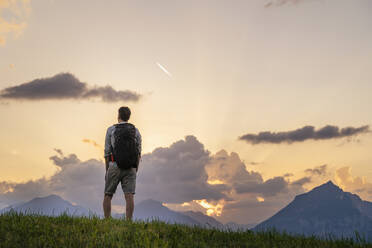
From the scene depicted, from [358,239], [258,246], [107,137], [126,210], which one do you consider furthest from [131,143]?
[358,239]

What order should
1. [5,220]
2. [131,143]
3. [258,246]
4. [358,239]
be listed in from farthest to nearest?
[131,143] → [5,220] → [358,239] → [258,246]

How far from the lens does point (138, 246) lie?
8.05 m

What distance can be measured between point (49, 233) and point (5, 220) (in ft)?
6.39

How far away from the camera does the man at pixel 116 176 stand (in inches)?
448

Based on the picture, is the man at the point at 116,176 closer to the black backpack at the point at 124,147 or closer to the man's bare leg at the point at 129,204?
the man's bare leg at the point at 129,204

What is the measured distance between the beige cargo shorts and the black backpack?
0.77ft

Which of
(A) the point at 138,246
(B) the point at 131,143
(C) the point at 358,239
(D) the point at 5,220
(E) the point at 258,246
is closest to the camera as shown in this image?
(A) the point at 138,246

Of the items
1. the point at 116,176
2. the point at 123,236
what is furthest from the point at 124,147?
the point at 123,236

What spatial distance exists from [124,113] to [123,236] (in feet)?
13.0

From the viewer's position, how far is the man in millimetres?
11367

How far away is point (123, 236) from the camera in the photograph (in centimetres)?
870

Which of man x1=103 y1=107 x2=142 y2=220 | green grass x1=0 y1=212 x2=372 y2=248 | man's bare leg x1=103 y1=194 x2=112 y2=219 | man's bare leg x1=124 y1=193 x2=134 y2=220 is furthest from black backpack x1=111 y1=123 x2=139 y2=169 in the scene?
green grass x1=0 y1=212 x2=372 y2=248

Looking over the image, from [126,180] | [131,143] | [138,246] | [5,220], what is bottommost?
[138,246]

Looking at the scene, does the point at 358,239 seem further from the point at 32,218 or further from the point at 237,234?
the point at 32,218
